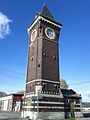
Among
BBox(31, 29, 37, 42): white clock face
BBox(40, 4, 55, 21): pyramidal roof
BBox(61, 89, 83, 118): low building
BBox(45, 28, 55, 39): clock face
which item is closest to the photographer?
BBox(61, 89, 83, 118): low building

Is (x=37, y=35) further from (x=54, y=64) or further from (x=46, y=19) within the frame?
(x=54, y=64)

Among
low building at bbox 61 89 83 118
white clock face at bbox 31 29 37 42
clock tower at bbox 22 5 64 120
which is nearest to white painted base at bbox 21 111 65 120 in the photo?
clock tower at bbox 22 5 64 120

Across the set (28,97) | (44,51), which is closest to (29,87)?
(28,97)

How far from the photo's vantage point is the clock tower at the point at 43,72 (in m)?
31.8

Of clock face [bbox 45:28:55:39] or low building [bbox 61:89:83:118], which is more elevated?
clock face [bbox 45:28:55:39]

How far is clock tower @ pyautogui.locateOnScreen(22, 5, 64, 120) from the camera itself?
31.8 metres

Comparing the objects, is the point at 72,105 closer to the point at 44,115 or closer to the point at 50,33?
the point at 44,115

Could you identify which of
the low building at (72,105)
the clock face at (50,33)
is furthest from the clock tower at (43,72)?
the low building at (72,105)

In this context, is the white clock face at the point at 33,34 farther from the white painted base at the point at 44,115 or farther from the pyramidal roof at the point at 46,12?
the white painted base at the point at 44,115

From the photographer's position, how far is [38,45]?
36.9m

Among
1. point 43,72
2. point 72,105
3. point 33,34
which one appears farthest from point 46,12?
point 72,105

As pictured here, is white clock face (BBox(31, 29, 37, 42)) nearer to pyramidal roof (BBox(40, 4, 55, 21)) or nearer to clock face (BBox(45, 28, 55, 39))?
clock face (BBox(45, 28, 55, 39))

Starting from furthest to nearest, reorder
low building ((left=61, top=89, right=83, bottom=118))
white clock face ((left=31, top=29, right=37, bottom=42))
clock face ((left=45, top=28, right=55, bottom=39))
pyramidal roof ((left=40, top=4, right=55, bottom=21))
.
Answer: pyramidal roof ((left=40, top=4, right=55, bottom=21))
white clock face ((left=31, top=29, right=37, bottom=42))
clock face ((left=45, top=28, right=55, bottom=39))
low building ((left=61, top=89, right=83, bottom=118))

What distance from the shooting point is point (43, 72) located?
34062mm
